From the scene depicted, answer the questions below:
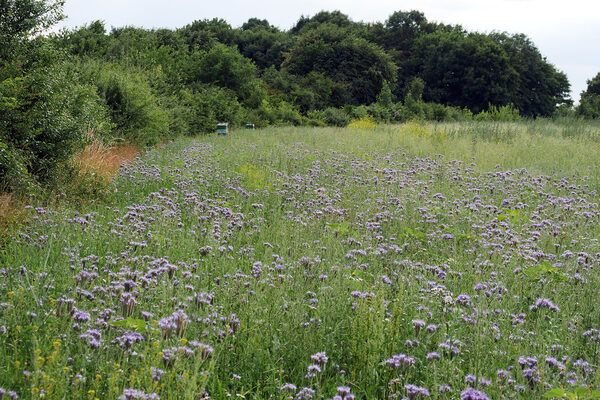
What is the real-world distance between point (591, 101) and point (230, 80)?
31.8 metres

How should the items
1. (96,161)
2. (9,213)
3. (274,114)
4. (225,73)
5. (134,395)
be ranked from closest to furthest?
(134,395) < (9,213) < (96,161) < (274,114) < (225,73)

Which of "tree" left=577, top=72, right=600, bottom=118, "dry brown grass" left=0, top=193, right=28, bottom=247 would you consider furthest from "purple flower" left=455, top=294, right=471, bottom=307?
"tree" left=577, top=72, right=600, bottom=118

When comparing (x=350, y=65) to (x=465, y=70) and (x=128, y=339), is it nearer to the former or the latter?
(x=465, y=70)

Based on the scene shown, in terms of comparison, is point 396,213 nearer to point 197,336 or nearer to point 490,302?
point 490,302

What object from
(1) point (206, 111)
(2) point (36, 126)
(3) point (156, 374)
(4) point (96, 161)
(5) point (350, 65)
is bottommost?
(3) point (156, 374)

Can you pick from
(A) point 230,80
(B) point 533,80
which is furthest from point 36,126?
(B) point 533,80

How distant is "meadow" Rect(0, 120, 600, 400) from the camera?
87.3 inches

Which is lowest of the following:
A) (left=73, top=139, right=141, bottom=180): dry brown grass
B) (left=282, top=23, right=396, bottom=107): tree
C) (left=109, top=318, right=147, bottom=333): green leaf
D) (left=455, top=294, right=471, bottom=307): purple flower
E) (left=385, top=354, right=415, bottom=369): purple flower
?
(left=385, top=354, right=415, bottom=369): purple flower

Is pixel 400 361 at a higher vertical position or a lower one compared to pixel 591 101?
lower

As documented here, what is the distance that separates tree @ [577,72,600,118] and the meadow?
22920 millimetres

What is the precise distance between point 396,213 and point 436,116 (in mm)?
29402

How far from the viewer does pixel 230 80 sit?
27375mm

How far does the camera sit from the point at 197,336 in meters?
2.47

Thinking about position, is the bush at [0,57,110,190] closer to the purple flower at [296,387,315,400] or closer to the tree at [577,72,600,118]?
the purple flower at [296,387,315,400]
